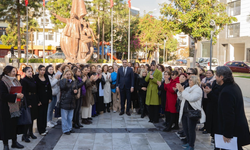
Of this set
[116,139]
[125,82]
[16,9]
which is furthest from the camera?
[16,9]

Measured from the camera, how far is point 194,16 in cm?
1791

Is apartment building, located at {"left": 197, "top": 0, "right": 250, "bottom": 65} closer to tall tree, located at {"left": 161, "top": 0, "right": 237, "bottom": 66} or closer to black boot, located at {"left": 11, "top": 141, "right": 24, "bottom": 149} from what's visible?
tall tree, located at {"left": 161, "top": 0, "right": 237, "bottom": 66}

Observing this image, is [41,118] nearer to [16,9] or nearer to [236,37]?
[16,9]

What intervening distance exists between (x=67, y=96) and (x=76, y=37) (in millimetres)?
12058

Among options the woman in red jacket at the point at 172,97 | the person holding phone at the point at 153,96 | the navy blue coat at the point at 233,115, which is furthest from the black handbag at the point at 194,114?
the person holding phone at the point at 153,96

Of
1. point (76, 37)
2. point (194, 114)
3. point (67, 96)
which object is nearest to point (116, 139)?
point (67, 96)

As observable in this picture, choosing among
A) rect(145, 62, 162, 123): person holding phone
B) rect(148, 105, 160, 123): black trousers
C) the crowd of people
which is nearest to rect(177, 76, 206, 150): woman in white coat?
the crowd of people

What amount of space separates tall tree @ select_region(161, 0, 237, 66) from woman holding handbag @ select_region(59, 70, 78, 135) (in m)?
12.9

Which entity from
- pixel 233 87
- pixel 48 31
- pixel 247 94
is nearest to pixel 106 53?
pixel 48 31

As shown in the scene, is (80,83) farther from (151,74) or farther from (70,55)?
(70,55)

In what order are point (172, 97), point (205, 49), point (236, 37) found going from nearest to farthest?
point (172, 97), point (236, 37), point (205, 49)

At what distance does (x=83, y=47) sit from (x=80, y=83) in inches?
469

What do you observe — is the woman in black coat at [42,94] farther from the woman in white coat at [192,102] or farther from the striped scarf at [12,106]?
the woman in white coat at [192,102]

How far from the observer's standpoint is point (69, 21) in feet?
59.9
